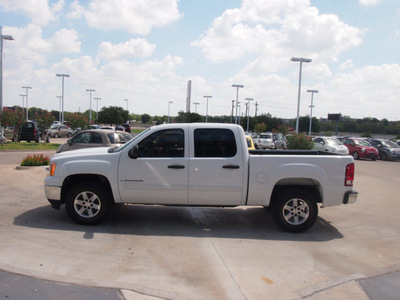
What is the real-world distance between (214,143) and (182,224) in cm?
171

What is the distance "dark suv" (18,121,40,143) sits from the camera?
1088 inches

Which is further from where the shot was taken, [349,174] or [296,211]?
[296,211]

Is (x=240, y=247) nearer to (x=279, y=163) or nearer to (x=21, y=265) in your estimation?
(x=279, y=163)

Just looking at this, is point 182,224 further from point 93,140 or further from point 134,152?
point 93,140

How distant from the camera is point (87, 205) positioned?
636 centimetres

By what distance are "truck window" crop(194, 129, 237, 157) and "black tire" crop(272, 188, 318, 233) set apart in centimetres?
124

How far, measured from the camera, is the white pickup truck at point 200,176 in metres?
6.20

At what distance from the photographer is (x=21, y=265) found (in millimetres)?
4578

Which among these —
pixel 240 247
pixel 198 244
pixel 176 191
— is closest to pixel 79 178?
pixel 176 191

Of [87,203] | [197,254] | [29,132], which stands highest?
[29,132]

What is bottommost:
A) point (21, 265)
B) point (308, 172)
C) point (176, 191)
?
point (21, 265)

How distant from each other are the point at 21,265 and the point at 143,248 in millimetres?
1675

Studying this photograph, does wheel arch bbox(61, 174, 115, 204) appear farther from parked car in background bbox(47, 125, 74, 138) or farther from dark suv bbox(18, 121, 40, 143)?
parked car in background bbox(47, 125, 74, 138)

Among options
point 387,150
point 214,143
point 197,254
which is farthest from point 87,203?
point 387,150
